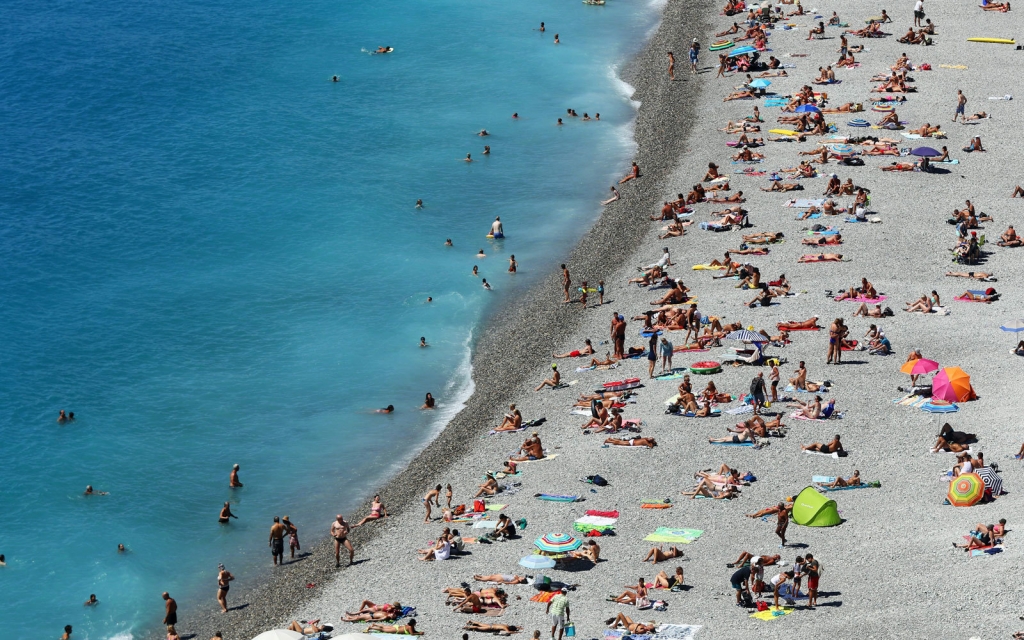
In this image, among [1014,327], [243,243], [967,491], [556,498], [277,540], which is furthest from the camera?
[243,243]

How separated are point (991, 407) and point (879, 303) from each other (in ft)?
25.7

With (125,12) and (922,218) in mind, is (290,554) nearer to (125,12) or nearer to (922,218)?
(922,218)

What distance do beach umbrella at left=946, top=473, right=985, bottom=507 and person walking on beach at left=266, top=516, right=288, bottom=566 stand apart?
695 inches

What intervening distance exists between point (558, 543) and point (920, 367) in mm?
12275

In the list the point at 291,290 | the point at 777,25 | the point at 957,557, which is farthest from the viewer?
the point at 777,25

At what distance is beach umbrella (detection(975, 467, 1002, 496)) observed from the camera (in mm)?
31594

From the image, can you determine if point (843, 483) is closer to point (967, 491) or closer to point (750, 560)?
point (967, 491)

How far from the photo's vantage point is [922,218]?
160ft

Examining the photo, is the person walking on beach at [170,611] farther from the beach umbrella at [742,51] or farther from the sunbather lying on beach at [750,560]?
the beach umbrella at [742,51]

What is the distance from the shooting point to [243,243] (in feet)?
184

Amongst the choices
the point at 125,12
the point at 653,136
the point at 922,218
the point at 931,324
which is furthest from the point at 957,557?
the point at 125,12

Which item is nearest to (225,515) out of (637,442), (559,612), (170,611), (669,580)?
(170,611)

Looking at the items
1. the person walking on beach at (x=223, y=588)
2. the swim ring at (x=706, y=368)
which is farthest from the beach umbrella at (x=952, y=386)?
the person walking on beach at (x=223, y=588)

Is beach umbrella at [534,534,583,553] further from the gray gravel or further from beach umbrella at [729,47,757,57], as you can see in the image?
beach umbrella at [729,47,757,57]
